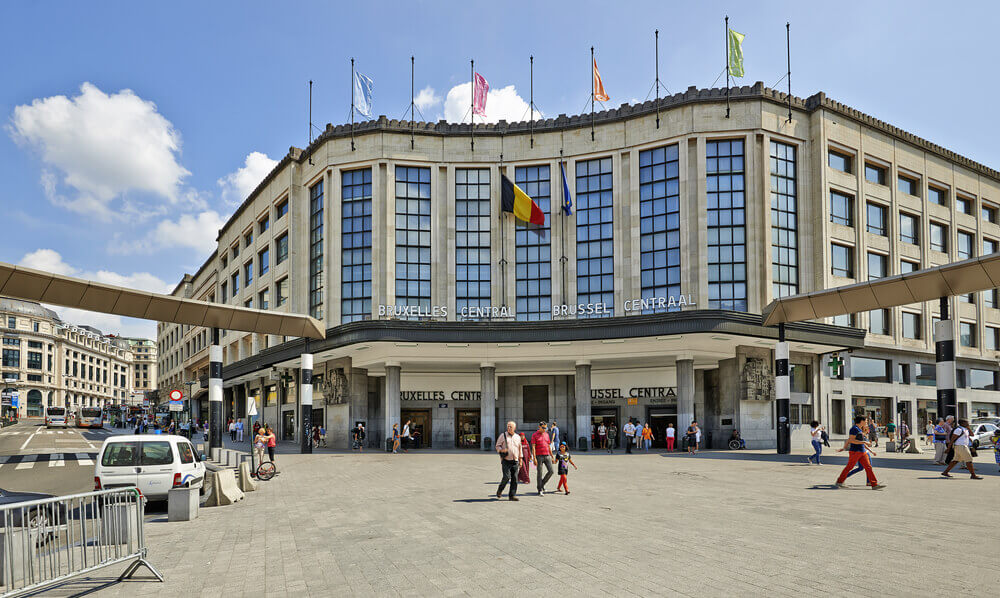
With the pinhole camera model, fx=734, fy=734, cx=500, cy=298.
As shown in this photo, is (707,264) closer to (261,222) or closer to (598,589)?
(598,589)

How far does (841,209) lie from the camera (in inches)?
1724

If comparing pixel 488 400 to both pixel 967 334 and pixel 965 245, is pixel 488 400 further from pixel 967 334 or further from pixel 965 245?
pixel 965 245

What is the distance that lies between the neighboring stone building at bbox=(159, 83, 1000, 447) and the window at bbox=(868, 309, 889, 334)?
0.16 metres

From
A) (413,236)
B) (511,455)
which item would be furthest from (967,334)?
(511,455)

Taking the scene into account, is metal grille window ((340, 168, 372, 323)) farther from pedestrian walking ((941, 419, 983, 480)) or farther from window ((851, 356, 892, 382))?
window ((851, 356, 892, 382))

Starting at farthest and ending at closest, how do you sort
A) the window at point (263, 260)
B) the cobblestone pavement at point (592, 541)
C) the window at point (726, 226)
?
1. the window at point (263, 260)
2. the window at point (726, 226)
3. the cobblestone pavement at point (592, 541)

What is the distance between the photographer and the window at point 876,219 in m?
46.2

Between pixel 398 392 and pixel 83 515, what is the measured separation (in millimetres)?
32641

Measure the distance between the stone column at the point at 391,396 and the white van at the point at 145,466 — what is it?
23329mm

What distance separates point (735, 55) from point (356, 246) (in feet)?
78.9

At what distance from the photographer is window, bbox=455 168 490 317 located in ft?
141

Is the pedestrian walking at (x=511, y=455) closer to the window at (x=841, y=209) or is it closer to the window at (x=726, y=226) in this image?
the window at (x=726, y=226)

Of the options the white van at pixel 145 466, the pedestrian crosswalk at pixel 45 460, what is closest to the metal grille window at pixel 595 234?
the pedestrian crosswalk at pixel 45 460

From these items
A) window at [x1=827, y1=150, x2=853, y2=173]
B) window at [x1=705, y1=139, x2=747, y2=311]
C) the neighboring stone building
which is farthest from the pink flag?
window at [x1=827, y1=150, x2=853, y2=173]
